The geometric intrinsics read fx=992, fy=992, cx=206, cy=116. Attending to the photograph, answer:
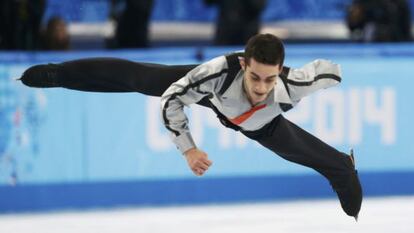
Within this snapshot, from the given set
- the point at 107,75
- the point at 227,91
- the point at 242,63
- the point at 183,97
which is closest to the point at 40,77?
the point at 107,75

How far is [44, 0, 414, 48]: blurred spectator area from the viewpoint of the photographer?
9.84 meters

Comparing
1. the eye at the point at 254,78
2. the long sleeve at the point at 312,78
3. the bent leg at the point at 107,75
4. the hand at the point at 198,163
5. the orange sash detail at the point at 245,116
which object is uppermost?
the bent leg at the point at 107,75

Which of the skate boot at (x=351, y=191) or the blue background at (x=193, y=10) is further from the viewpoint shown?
the blue background at (x=193, y=10)

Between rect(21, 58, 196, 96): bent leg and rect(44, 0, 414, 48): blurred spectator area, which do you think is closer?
rect(21, 58, 196, 96): bent leg

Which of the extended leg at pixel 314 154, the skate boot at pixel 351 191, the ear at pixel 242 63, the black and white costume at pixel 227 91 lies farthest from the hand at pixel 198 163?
the skate boot at pixel 351 191

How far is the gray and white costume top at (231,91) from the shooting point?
5.49m

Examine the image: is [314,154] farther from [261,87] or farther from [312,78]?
[261,87]

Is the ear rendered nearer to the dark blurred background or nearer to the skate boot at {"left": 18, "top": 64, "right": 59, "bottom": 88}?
the skate boot at {"left": 18, "top": 64, "right": 59, "bottom": 88}

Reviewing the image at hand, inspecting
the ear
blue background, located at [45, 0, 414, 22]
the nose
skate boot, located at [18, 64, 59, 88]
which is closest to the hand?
the nose

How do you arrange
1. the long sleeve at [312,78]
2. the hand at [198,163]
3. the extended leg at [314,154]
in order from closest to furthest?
1. the hand at [198,163]
2. the long sleeve at [312,78]
3. the extended leg at [314,154]

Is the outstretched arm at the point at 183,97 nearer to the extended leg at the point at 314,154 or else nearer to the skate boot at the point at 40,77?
the extended leg at the point at 314,154

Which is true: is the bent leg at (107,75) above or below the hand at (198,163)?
above

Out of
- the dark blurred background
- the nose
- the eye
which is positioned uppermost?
the dark blurred background

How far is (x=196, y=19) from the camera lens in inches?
418
